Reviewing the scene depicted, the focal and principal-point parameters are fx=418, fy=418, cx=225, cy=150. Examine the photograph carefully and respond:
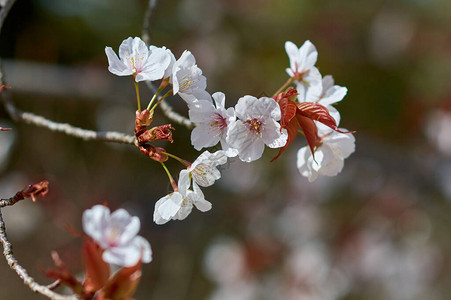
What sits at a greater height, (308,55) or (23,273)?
(308,55)

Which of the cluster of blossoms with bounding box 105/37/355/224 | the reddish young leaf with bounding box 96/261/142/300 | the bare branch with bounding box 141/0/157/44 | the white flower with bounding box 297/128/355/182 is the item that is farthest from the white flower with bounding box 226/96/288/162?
the bare branch with bounding box 141/0/157/44

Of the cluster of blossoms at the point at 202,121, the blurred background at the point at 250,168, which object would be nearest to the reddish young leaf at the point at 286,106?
the cluster of blossoms at the point at 202,121

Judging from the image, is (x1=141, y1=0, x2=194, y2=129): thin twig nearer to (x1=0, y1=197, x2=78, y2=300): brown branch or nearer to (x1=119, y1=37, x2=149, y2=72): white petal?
(x1=119, y1=37, x2=149, y2=72): white petal

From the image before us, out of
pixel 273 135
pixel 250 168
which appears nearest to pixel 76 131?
pixel 273 135

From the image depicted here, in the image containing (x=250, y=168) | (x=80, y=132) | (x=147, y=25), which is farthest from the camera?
(x=250, y=168)

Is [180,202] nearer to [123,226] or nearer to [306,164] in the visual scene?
[123,226]

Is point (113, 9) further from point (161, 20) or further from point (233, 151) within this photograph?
point (233, 151)
